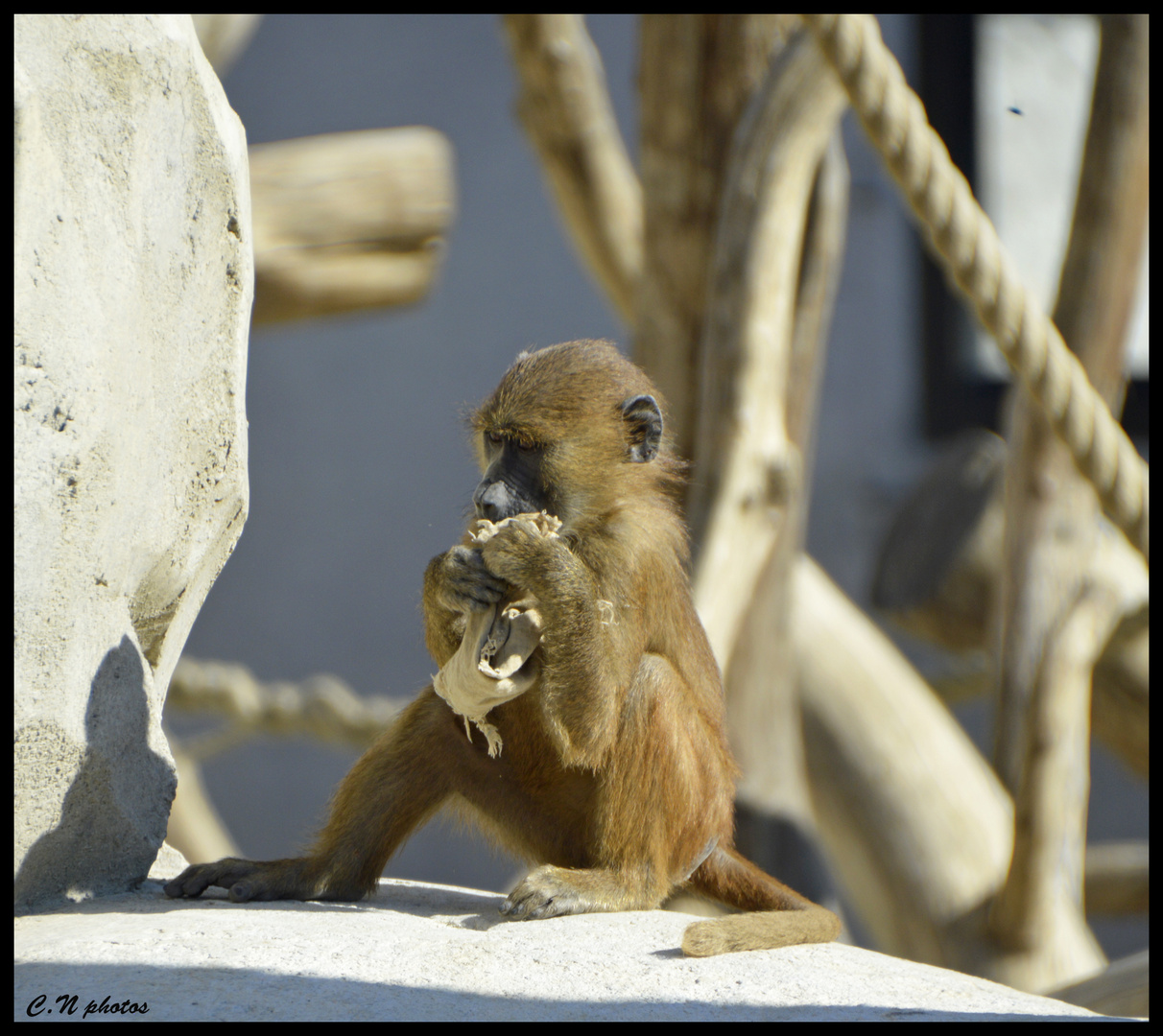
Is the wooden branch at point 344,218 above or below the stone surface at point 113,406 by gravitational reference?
above

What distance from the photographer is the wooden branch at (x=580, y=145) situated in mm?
5980

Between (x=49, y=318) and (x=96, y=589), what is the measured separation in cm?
63

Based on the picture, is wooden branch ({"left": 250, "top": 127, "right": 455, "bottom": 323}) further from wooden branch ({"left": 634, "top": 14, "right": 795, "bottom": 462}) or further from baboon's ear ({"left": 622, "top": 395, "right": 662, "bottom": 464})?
baboon's ear ({"left": 622, "top": 395, "right": 662, "bottom": 464})

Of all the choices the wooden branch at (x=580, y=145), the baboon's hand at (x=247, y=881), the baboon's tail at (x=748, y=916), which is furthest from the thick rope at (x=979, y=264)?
the baboon's hand at (x=247, y=881)

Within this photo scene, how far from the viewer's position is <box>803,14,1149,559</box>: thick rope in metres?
4.14

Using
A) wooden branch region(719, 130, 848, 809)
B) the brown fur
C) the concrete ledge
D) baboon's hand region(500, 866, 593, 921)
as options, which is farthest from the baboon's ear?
wooden branch region(719, 130, 848, 809)

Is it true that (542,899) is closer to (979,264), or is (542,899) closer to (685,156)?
(979,264)

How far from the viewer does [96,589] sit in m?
2.85

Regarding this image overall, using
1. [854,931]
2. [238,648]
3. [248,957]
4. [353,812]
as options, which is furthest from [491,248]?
[248,957]

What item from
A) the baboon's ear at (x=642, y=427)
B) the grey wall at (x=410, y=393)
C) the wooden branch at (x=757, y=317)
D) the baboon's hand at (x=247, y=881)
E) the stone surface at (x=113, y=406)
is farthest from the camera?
the grey wall at (x=410, y=393)

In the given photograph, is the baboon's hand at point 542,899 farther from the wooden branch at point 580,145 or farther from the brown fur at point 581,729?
the wooden branch at point 580,145

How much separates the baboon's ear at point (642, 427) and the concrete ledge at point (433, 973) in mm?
1266

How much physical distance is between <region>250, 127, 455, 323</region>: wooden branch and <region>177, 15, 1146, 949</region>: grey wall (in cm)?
358
